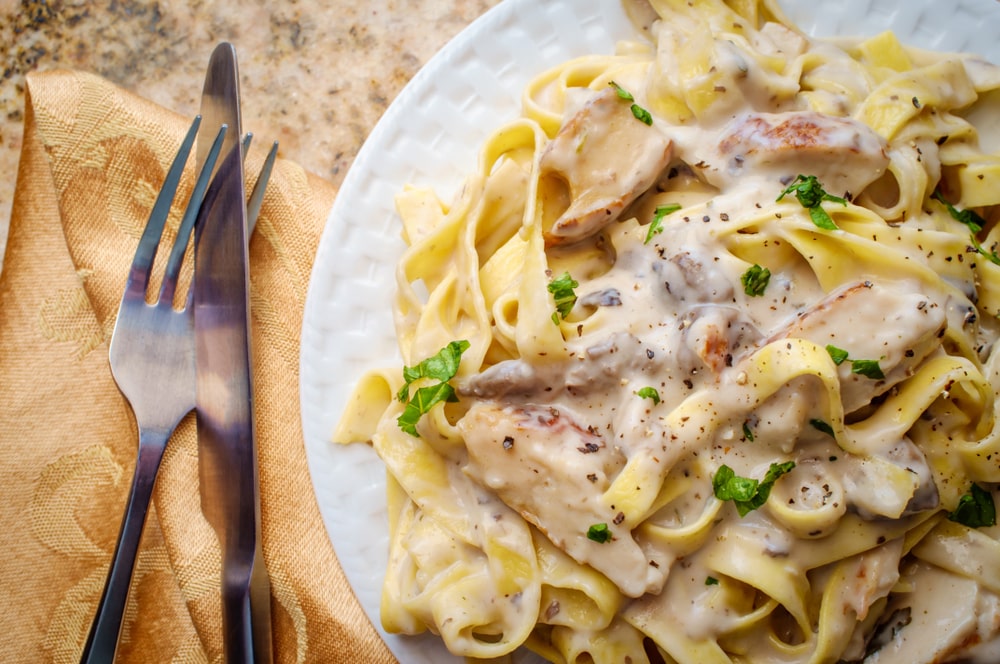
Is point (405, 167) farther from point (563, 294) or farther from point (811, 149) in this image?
point (811, 149)

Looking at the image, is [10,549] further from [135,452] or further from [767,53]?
[767,53]

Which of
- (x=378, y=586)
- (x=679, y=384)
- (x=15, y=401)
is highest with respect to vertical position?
(x=15, y=401)

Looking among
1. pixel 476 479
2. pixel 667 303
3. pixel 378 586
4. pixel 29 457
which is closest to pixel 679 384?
pixel 667 303

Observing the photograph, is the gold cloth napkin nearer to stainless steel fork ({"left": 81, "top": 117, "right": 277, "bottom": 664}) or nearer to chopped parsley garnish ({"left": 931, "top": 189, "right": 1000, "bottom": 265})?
stainless steel fork ({"left": 81, "top": 117, "right": 277, "bottom": 664})

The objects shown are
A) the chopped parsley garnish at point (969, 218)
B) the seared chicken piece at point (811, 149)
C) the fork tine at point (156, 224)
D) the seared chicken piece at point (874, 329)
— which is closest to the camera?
the seared chicken piece at point (874, 329)

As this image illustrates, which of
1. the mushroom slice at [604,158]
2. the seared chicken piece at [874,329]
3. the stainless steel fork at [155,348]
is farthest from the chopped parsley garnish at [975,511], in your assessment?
the stainless steel fork at [155,348]

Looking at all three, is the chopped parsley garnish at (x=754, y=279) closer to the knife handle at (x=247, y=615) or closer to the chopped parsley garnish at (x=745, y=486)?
the chopped parsley garnish at (x=745, y=486)
